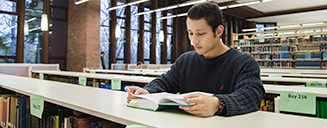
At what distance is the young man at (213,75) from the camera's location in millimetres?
919

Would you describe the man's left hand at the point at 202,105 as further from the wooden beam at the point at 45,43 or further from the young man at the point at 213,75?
the wooden beam at the point at 45,43

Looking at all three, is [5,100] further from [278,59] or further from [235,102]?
[278,59]

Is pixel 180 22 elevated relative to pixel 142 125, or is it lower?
elevated

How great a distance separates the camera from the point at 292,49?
8.58m

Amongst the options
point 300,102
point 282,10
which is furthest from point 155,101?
point 282,10

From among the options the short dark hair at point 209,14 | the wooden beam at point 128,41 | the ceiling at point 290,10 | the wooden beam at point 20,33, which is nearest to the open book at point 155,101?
the short dark hair at point 209,14

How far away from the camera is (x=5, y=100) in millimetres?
2186

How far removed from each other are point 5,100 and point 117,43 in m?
8.31

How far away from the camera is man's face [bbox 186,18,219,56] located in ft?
3.76

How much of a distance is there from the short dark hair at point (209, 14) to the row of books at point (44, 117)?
0.72m

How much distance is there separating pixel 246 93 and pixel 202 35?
37 centimetres

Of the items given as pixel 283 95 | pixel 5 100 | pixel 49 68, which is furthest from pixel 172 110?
pixel 49 68

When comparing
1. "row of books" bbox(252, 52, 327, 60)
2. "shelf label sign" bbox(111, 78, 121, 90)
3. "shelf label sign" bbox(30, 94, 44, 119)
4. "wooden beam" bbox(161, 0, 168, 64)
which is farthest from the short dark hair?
"wooden beam" bbox(161, 0, 168, 64)

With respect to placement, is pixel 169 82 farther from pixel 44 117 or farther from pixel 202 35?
pixel 44 117
